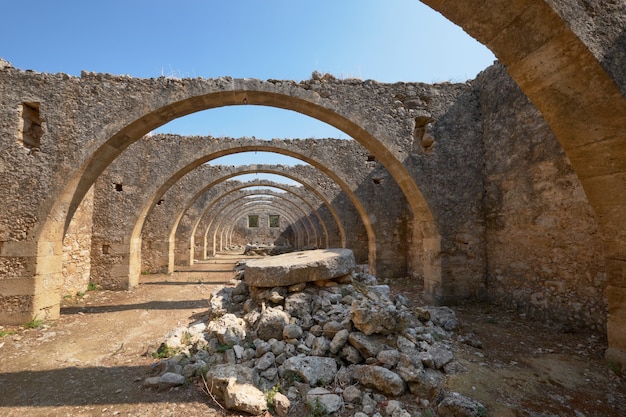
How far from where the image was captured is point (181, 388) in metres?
3.01

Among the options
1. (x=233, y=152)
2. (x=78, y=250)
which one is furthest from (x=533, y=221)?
(x=78, y=250)

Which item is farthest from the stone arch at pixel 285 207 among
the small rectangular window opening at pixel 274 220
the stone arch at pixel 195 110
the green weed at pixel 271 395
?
the green weed at pixel 271 395

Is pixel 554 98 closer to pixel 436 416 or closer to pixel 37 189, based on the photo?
pixel 436 416

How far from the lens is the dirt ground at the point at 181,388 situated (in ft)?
8.75

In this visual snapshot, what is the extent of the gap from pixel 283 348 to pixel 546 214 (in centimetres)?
465

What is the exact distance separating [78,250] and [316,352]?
7187 mm

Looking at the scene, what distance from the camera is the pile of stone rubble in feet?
8.66

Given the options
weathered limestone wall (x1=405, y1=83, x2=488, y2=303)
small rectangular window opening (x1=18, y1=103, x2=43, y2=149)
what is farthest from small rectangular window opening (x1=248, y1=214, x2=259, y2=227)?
weathered limestone wall (x1=405, y1=83, x2=488, y2=303)

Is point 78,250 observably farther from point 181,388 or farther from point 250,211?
point 250,211

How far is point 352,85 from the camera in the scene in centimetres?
595

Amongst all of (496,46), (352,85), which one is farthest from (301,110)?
(496,46)

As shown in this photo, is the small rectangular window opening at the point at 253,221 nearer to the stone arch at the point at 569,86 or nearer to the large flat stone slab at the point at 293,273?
the large flat stone slab at the point at 293,273

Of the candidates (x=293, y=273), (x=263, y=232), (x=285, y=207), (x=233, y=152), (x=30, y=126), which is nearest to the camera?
(x=293, y=273)

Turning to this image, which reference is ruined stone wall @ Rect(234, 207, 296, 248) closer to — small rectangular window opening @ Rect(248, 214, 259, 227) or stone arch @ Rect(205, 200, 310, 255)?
small rectangular window opening @ Rect(248, 214, 259, 227)
